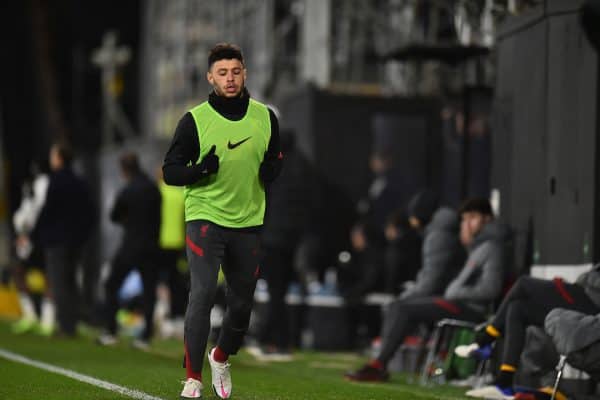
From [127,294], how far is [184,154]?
11.3 m

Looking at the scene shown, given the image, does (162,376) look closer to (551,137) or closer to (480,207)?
(480,207)

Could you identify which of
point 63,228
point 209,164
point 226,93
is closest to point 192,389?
point 209,164

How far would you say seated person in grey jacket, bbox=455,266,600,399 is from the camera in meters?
10.3

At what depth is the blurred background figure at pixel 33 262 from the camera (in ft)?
59.6

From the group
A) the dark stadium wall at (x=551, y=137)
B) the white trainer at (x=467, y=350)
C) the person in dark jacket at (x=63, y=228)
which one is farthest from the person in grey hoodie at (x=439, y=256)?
the person in dark jacket at (x=63, y=228)

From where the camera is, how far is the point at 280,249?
619 inches

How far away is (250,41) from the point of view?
2539cm

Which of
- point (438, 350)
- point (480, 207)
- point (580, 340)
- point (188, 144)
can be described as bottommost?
point (438, 350)

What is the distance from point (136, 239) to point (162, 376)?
5186 millimetres

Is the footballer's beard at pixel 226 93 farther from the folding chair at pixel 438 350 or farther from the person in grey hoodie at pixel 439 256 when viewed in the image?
the person in grey hoodie at pixel 439 256

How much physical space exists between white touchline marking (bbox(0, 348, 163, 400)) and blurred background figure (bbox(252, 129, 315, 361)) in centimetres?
258

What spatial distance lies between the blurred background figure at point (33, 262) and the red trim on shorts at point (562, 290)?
807 cm

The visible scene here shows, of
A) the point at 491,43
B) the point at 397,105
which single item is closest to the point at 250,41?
the point at 397,105

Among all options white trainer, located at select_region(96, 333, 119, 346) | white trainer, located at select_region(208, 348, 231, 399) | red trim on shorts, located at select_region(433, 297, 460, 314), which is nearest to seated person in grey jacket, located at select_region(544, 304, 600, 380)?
white trainer, located at select_region(208, 348, 231, 399)
